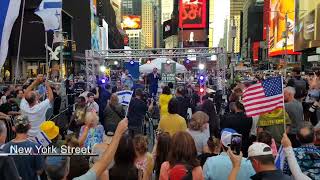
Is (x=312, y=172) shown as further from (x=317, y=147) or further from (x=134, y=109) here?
(x=134, y=109)

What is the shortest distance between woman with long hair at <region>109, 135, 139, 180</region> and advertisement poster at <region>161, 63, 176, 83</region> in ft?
58.7

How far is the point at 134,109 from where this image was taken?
464 inches

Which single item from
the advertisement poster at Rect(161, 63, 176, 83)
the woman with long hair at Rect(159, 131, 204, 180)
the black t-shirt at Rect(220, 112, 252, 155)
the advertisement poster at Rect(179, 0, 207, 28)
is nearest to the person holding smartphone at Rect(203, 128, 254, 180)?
the woman with long hair at Rect(159, 131, 204, 180)

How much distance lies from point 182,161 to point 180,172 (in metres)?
0.21

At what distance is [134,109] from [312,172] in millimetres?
7217

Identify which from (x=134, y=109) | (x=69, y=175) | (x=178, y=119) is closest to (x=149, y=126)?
(x=134, y=109)

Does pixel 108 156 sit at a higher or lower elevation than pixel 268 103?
lower

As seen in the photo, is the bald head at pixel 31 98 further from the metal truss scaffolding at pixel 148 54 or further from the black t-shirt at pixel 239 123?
the metal truss scaffolding at pixel 148 54

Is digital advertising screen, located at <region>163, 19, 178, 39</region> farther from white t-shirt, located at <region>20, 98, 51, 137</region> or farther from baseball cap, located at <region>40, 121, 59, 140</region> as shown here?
baseball cap, located at <region>40, 121, 59, 140</region>

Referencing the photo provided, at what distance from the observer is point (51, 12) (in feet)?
60.1

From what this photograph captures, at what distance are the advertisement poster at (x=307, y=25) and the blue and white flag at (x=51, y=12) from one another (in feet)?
124

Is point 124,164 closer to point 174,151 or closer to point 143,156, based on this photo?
point 174,151

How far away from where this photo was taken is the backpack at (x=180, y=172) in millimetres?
4393

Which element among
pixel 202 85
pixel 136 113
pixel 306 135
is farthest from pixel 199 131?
pixel 202 85
